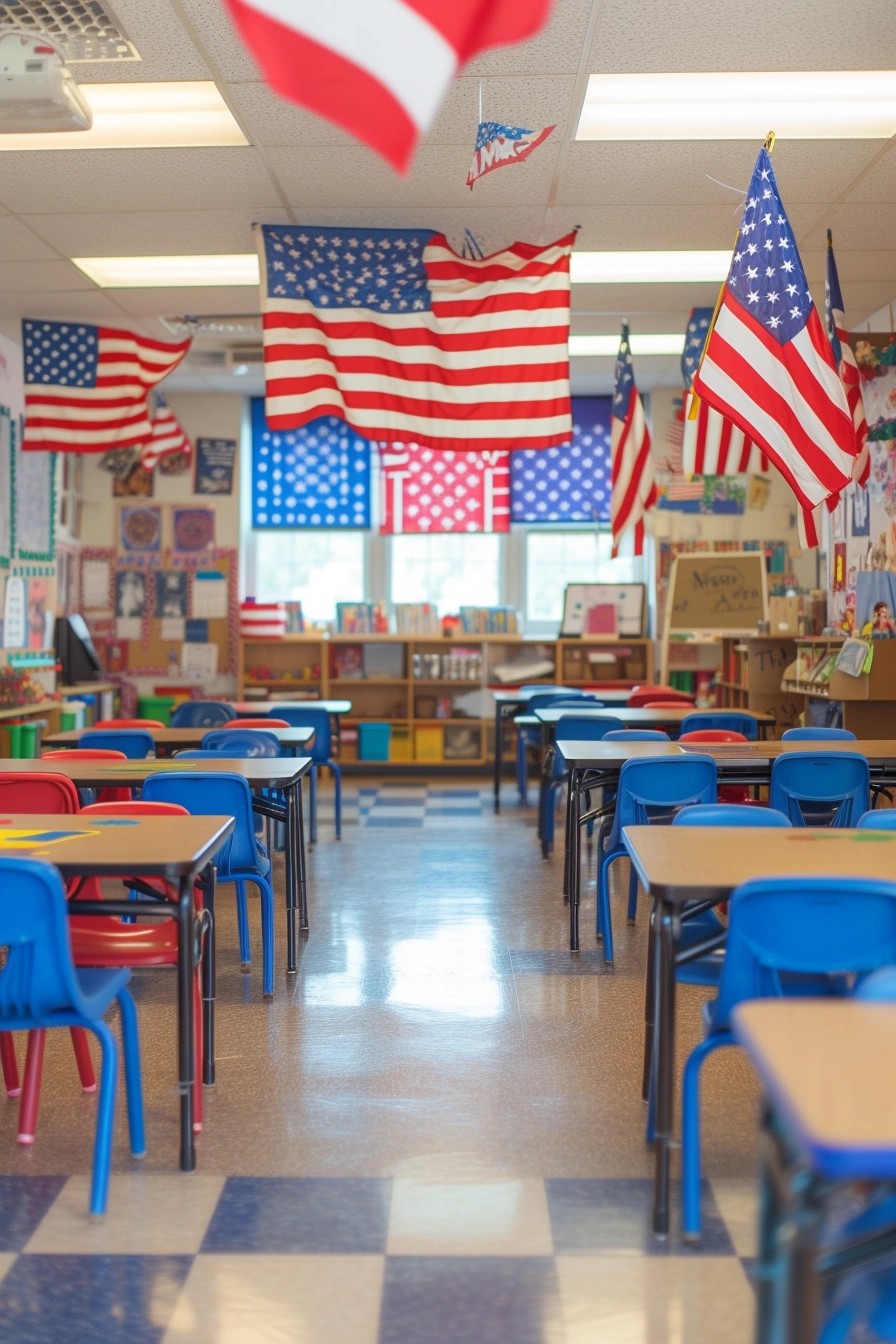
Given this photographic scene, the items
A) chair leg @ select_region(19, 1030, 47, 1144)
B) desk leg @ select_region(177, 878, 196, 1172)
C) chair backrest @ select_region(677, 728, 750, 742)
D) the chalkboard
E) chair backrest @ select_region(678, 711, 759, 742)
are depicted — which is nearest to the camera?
desk leg @ select_region(177, 878, 196, 1172)

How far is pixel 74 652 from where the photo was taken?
10.9 meters

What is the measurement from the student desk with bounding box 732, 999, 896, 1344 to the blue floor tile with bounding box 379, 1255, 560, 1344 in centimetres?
79

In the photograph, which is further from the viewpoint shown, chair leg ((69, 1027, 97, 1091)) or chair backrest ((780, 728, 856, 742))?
chair backrest ((780, 728, 856, 742))

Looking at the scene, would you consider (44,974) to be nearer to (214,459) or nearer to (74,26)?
(74,26)

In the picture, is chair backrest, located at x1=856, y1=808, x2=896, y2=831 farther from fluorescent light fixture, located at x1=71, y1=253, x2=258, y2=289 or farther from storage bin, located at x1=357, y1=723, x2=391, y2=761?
storage bin, located at x1=357, y1=723, x2=391, y2=761

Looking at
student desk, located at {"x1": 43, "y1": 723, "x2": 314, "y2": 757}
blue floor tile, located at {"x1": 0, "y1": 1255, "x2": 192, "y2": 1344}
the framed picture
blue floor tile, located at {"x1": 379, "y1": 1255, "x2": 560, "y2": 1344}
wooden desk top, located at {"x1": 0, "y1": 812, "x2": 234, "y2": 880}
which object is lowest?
blue floor tile, located at {"x1": 0, "y1": 1255, "x2": 192, "y2": 1344}

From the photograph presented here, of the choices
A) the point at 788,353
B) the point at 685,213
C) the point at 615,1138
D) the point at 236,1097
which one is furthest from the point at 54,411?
the point at 615,1138

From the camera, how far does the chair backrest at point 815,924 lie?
8.58 ft

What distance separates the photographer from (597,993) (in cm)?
482

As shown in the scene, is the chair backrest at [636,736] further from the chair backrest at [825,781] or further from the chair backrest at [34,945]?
the chair backrest at [34,945]

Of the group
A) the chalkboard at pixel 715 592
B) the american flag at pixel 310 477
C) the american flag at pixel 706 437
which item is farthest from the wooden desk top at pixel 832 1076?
the american flag at pixel 310 477

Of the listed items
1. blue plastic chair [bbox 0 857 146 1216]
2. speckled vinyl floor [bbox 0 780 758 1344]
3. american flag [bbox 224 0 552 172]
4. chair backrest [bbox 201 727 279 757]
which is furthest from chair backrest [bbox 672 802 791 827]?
chair backrest [bbox 201 727 279 757]

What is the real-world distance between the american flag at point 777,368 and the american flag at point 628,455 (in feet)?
9.36

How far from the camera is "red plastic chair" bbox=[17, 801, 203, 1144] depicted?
3418 mm
